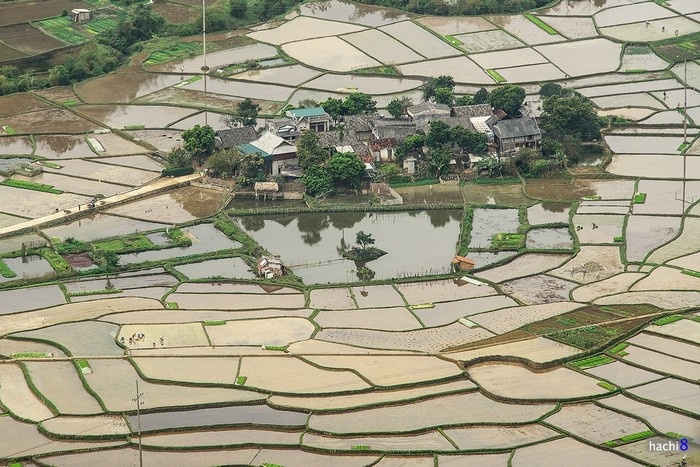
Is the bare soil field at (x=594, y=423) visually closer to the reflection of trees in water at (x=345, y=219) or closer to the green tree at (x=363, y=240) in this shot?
the green tree at (x=363, y=240)

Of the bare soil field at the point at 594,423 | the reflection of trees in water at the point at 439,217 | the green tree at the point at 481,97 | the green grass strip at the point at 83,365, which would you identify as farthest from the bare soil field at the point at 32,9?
the bare soil field at the point at 594,423

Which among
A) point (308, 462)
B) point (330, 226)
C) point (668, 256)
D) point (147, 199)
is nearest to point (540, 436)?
point (308, 462)

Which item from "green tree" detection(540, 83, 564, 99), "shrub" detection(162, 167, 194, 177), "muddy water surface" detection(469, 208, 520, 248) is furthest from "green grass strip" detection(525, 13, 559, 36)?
"shrub" detection(162, 167, 194, 177)

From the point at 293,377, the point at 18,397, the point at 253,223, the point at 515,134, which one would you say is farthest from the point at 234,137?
the point at 18,397

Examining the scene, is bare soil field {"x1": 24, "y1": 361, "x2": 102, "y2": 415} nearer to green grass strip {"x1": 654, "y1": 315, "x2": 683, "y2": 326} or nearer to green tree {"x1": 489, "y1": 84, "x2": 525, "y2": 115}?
green grass strip {"x1": 654, "y1": 315, "x2": 683, "y2": 326}

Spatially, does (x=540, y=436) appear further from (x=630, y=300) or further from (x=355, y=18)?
(x=355, y=18)

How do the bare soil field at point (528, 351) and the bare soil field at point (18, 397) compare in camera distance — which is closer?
the bare soil field at point (18, 397)
